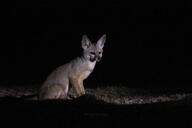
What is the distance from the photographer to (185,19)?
74.2ft

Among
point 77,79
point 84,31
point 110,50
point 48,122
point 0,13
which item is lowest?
point 48,122

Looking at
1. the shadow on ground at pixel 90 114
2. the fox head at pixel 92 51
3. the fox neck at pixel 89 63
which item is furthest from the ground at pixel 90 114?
the fox head at pixel 92 51

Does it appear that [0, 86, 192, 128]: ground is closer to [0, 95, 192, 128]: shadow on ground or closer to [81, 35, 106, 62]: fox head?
[0, 95, 192, 128]: shadow on ground

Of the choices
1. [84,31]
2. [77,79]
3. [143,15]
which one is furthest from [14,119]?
[143,15]

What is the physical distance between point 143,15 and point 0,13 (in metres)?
9.08

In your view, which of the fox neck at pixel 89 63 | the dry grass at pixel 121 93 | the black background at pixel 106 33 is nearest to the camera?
the dry grass at pixel 121 93

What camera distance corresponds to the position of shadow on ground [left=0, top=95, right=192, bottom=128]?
18.8 feet

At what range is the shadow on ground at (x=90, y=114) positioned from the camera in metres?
5.72

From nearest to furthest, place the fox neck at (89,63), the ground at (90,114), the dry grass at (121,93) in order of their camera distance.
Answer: the ground at (90,114)
the dry grass at (121,93)
the fox neck at (89,63)

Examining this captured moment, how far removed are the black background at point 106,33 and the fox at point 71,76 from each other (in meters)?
5.49

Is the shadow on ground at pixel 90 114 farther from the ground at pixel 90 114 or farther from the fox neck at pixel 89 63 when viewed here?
the fox neck at pixel 89 63

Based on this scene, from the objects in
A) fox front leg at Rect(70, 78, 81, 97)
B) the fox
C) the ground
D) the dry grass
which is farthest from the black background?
the ground

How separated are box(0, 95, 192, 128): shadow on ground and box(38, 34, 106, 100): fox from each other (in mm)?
1685

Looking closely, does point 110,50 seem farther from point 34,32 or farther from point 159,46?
point 34,32
